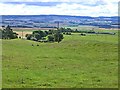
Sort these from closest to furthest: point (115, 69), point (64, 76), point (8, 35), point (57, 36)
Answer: point (64, 76), point (115, 69), point (57, 36), point (8, 35)

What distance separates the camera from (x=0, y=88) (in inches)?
816

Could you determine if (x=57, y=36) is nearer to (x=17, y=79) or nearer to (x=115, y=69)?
(x=115, y=69)

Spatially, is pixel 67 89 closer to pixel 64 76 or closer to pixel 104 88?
pixel 104 88

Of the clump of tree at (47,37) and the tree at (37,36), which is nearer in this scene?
the clump of tree at (47,37)

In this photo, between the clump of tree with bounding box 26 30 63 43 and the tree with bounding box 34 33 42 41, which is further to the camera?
the tree with bounding box 34 33 42 41

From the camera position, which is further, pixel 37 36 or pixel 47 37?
pixel 37 36

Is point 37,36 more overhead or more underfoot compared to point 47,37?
more overhead

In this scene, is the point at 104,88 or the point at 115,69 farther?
the point at 115,69

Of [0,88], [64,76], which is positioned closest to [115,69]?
[64,76]

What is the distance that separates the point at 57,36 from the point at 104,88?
2968 inches

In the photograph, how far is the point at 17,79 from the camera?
2495 cm

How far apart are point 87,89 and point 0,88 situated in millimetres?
6431

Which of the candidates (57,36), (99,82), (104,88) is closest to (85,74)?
(99,82)

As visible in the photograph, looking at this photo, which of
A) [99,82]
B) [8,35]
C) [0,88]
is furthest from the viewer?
[8,35]
